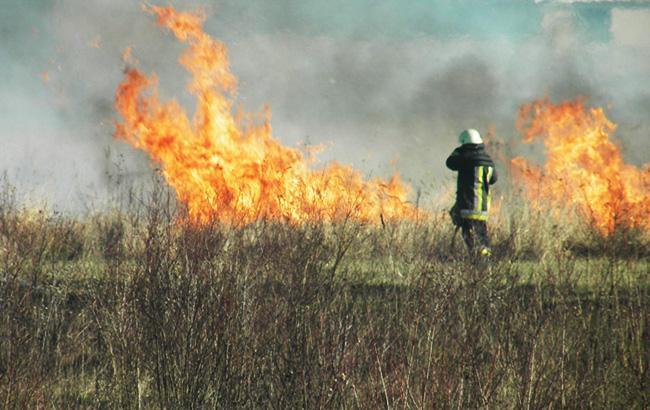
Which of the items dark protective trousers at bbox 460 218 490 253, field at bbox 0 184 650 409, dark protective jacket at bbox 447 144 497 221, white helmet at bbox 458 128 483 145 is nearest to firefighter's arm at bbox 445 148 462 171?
dark protective jacket at bbox 447 144 497 221

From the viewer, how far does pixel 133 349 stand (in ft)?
14.0

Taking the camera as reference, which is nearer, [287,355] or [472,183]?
[287,355]

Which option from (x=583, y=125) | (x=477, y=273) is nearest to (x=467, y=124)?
(x=583, y=125)

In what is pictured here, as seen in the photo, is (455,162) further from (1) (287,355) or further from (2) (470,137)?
(1) (287,355)

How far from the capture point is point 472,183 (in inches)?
392

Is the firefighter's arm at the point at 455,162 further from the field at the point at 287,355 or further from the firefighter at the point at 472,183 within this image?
the field at the point at 287,355

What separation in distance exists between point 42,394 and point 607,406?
2.87 metres

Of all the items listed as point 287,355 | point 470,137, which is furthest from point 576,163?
point 287,355

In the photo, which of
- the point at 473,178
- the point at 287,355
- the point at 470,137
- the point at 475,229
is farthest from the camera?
the point at 470,137

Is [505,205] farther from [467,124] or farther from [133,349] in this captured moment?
[467,124]

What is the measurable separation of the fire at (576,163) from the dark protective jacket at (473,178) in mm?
3321

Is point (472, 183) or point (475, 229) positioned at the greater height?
point (472, 183)

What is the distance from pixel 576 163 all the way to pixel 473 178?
17.7 feet

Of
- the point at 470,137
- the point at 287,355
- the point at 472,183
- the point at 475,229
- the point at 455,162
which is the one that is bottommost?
the point at 287,355
